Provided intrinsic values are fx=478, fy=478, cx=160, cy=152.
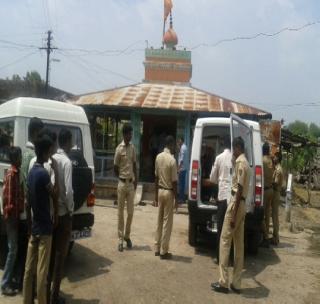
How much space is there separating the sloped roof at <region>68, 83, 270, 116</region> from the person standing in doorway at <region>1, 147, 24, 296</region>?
8809 millimetres

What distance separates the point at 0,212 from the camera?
252 inches

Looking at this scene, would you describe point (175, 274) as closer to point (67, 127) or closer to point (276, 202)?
point (67, 127)

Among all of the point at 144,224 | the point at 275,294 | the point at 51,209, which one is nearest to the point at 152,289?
the point at 275,294

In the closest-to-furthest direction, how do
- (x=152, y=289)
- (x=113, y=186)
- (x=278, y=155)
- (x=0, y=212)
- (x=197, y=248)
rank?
(x=152, y=289), (x=0, y=212), (x=197, y=248), (x=278, y=155), (x=113, y=186)

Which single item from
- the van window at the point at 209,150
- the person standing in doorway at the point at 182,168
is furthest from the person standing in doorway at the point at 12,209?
the person standing in doorway at the point at 182,168

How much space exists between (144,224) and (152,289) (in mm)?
4341

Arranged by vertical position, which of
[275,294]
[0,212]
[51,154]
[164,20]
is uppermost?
[164,20]

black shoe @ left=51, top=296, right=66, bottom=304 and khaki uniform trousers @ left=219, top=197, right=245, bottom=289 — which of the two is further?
khaki uniform trousers @ left=219, top=197, right=245, bottom=289

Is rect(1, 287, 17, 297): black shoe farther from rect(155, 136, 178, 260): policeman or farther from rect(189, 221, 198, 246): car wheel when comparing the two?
rect(189, 221, 198, 246): car wheel

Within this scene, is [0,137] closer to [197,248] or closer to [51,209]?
[51,209]

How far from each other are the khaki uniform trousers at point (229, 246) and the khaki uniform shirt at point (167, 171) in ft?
4.80

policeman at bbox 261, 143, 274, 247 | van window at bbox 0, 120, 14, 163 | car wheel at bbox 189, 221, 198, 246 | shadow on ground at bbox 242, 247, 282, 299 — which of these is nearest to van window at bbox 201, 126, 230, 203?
car wheel at bbox 189, 221, 198, 246

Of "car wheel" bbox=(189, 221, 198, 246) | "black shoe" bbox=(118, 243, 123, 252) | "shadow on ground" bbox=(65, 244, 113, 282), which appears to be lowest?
"shadow on ground" bbox=(65, 244, 113, 282)

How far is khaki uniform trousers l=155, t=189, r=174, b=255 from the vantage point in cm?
730
